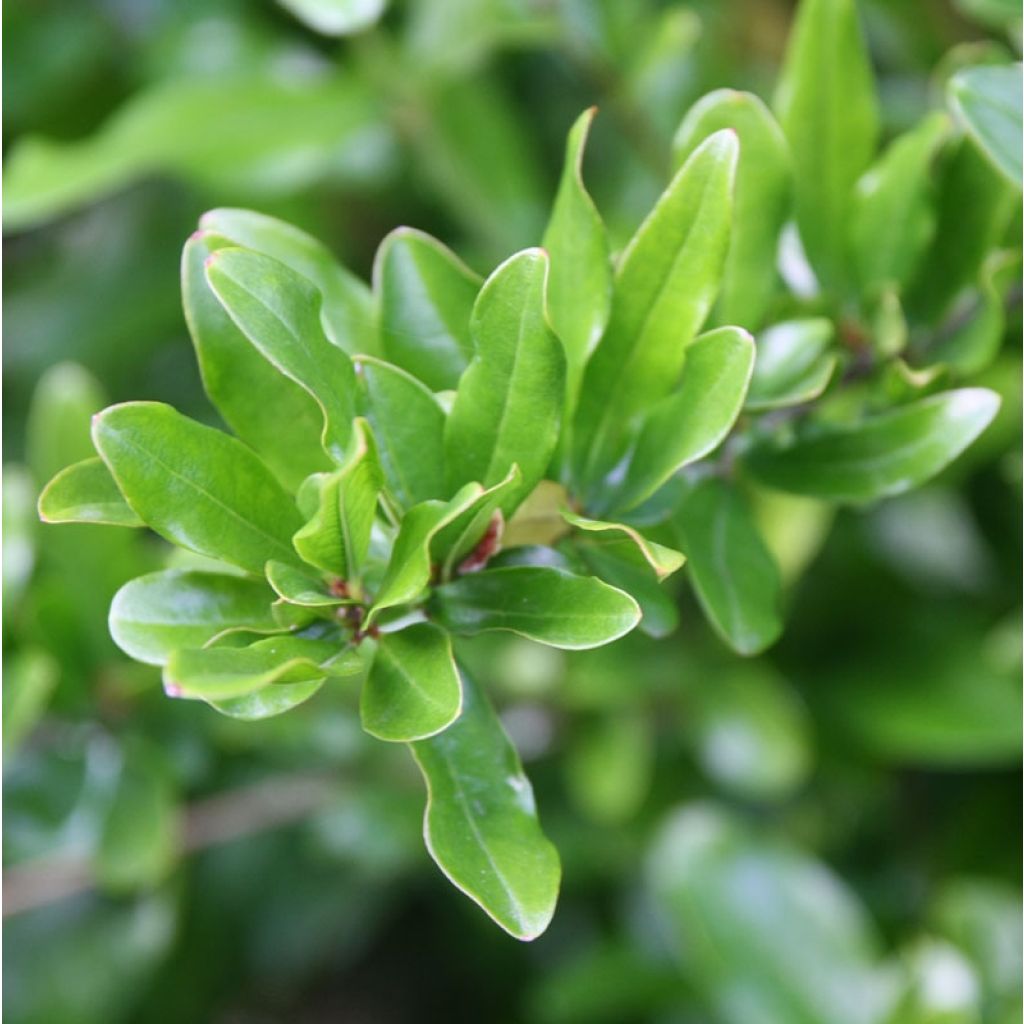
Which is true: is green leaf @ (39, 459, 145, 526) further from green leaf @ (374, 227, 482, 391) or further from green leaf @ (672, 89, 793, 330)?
green leaf @ (672, 89, 793, 330)

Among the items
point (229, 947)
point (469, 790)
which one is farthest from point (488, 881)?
point (229, 947)

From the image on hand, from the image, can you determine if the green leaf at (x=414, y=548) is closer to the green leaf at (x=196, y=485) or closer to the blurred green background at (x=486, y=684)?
the green leaf at (x=196, y=485)

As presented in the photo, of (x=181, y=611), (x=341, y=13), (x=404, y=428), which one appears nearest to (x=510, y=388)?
(x=404, y=428)

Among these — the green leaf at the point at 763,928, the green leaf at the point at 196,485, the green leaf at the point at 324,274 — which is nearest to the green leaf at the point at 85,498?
the green leaf at the point at 196,485

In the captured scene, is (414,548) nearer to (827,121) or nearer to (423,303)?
(423,303)

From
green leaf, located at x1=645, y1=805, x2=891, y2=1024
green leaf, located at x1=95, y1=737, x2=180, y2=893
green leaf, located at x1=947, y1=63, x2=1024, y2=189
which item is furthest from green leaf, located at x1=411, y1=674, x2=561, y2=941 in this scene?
green leaf, located at x1=645, y1=805, x2=891, y2=1024

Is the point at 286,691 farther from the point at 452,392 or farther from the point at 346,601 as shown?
the point at 452,392
